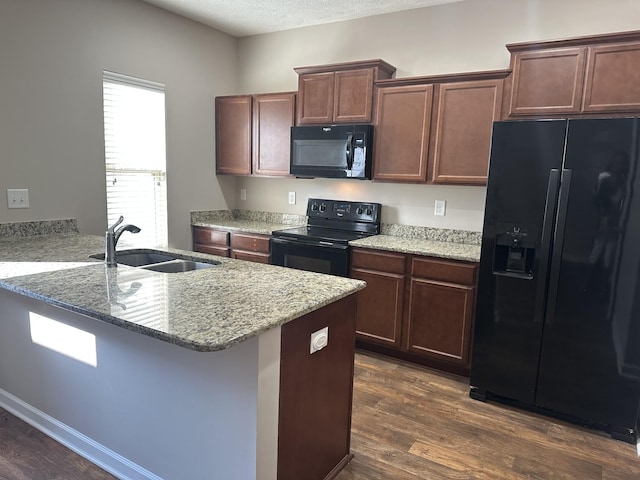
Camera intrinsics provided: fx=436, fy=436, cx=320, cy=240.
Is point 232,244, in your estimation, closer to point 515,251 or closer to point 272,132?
point 272,132

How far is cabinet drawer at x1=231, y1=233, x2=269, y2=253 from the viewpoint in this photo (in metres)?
3.79

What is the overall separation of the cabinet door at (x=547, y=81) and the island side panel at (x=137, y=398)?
2.35 meters

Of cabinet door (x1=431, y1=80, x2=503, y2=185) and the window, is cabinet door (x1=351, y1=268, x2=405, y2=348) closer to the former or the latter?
cabinet door (x1=431, y1=80, x2=503, y2=185)

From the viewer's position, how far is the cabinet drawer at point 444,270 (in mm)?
2877

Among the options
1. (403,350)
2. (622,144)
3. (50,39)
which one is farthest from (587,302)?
(50,39)

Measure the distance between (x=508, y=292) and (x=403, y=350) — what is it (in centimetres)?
95

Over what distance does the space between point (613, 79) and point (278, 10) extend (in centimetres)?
247

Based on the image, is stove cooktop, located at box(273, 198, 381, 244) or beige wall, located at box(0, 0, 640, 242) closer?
beige wall, located at box(0, 0, 640, 242)

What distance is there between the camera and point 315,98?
361 centimetres

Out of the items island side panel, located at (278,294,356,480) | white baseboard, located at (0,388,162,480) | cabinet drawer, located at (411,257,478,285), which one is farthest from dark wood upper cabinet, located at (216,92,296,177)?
white baseboard, located at (0,388,162,480)

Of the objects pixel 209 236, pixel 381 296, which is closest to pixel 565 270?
pixel 381 296

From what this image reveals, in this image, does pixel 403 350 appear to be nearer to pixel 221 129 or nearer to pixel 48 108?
pixel 221 129

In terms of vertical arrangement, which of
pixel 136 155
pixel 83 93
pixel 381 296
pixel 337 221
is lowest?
pixel 381 296

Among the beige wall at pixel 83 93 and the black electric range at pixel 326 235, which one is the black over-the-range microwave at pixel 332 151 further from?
the beige wall at pixel 83 93
